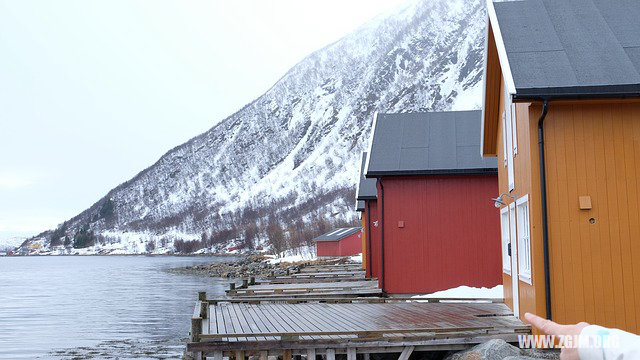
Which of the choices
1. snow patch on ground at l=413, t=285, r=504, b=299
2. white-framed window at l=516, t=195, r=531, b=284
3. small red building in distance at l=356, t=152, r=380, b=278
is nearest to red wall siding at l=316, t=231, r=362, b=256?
small red building in distance at l=356, t=152, r=380, b=278

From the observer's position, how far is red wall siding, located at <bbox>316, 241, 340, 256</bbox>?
70.1m

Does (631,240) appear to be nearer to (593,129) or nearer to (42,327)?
(593,129)

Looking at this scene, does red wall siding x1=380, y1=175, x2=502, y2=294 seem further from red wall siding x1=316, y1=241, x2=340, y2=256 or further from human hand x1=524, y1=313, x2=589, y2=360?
red wall siding x1=316, y1=241, x2=340, y2=256

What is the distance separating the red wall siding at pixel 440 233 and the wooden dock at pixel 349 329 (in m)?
4.08

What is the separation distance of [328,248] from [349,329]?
61367mm

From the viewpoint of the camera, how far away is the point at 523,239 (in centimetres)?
1127

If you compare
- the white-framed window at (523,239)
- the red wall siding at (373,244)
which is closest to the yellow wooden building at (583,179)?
the white-framed window at (523,239)

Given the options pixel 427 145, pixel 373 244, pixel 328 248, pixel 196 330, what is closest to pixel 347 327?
pixel 196 330

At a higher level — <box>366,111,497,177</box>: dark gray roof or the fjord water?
<box>366,111,497,177</box>: dark gray roof

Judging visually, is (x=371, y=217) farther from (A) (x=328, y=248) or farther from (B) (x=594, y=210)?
(A) (x=328, y=248)

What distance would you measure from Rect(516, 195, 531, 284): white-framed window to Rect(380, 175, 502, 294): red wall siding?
6669 millimetres

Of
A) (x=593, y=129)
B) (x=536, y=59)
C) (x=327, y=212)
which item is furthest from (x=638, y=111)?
(x=327, y=212)

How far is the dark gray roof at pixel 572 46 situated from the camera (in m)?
9.20

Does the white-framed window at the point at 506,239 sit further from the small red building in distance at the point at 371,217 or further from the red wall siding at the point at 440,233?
the small red building in distance at the point at 371,217
